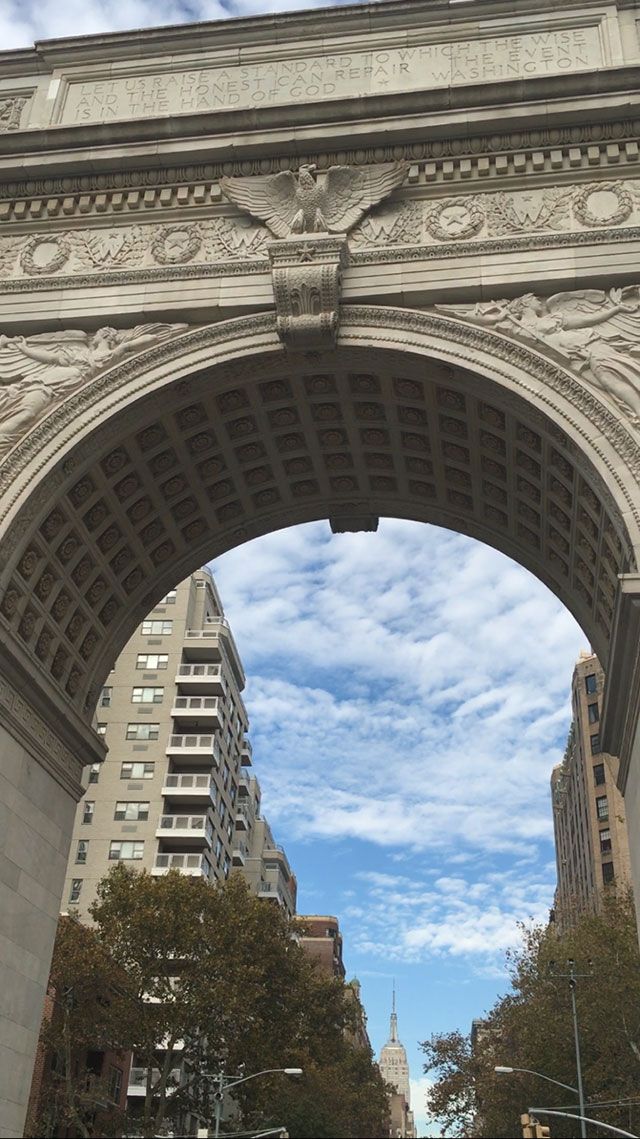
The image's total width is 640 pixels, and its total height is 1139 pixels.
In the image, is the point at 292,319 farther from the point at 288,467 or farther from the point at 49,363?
the point at 49,363

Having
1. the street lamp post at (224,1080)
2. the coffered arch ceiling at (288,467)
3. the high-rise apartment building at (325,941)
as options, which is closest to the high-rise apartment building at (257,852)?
the high-rise apartment building at (325,941)

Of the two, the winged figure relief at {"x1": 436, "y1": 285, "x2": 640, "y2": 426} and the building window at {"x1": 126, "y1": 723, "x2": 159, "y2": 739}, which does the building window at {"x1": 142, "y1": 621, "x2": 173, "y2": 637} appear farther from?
the winged figure relief at {"x1": 436, "y1": 285, "x2": 640, "y2": 426}

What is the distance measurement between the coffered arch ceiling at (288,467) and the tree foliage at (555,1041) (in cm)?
2337

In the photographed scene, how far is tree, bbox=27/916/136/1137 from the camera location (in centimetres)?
3991

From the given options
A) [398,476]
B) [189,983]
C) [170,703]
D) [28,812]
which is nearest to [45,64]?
[398,476]

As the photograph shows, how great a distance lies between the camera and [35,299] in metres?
20.2

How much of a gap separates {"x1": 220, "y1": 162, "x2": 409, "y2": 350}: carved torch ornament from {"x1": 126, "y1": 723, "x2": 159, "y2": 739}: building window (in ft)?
174

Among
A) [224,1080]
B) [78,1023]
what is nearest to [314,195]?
[224,1080]

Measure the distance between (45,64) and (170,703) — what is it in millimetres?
51971

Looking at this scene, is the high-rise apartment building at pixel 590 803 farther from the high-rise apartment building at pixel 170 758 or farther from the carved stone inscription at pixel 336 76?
the carved stone inscription at pixel 336 76

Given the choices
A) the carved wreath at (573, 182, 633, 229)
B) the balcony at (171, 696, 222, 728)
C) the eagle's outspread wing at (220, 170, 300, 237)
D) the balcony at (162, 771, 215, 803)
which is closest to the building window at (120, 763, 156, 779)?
the balcony at (162, 771, 215, 803)

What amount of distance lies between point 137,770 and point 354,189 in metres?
53.3

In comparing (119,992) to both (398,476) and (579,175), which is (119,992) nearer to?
(398,476)

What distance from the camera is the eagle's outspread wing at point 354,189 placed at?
19.8m
